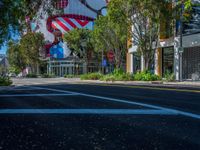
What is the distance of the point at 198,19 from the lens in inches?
1367

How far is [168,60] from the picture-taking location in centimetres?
4075

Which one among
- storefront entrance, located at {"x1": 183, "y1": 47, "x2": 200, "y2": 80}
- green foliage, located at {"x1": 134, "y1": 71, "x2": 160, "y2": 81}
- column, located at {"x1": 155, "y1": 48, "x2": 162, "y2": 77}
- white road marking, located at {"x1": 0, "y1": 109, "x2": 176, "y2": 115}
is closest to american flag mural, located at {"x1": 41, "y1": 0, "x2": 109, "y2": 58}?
column, located at {"x1": 155, "y1": 48, "x2": 162, "y2": 77}

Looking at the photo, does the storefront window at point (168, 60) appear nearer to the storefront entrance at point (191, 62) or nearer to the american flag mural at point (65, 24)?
the storefront entrance at point (191, 62)

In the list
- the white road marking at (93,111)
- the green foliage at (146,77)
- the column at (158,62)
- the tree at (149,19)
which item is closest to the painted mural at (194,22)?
the tree at (149,19)

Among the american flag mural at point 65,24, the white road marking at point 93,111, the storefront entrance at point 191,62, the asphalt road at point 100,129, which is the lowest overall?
the asphalt road at point 100,129

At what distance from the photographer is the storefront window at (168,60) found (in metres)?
39.8

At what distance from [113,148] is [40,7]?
907 cm

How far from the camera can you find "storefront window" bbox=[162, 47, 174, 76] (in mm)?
39781

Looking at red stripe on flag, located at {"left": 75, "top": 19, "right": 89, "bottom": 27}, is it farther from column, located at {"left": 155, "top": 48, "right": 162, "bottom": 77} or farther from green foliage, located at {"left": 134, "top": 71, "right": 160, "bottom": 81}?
green foliage, located at {"left": 134, "top": 71, "right": 160, "bottom": 81}

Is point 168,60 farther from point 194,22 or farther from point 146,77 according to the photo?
point 146,77

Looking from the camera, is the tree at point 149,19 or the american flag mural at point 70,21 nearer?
the tree at point 149,19

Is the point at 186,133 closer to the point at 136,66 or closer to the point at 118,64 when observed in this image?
the point at 118,64

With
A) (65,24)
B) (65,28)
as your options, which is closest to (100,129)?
(65,28)

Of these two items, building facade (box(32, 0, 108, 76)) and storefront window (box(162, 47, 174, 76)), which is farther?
building facade (box(32, 0, 108, 76))
